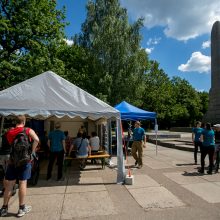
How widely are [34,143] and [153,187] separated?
12.5 feet

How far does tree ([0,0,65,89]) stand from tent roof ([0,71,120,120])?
46.1ft

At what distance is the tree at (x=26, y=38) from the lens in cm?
2261

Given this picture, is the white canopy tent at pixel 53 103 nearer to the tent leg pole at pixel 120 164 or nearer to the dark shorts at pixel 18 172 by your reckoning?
the tent leg pole at pixel 120 164

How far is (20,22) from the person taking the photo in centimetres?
2406

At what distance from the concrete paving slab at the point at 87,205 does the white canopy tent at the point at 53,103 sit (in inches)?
63.0

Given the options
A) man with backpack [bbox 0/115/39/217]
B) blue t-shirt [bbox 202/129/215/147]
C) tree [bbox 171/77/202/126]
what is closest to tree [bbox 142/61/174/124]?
tree [bbox 171/77/202/126]

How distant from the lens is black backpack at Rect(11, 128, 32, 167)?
5391mm

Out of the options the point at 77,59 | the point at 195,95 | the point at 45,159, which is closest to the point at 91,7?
the point at 77,59

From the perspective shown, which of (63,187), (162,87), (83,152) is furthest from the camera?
(162,87)

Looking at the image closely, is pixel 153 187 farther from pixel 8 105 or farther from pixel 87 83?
pixel 87 83

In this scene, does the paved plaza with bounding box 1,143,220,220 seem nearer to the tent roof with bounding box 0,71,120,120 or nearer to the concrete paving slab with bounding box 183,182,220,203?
the concrete paving slab with bounding box 183,182,220,203

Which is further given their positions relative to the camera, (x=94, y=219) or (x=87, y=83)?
(x=87, y=83)

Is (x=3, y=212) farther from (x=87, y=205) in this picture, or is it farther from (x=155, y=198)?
(x=155, y=198)

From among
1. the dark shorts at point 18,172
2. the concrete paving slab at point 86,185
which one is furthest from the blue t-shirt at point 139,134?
the dark shorts at point 18,172
